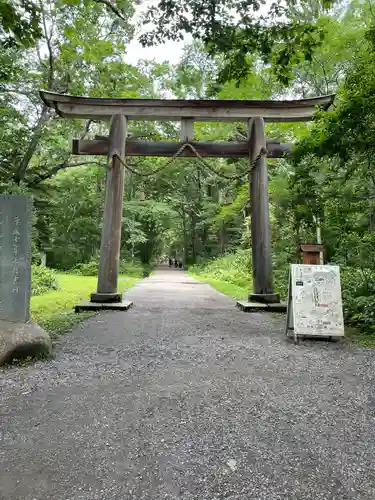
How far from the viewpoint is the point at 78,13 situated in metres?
11.6

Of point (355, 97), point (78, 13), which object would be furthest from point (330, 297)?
point (78, 13)

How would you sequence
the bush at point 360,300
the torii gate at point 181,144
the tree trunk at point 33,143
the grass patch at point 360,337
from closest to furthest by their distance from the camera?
1. the grass patch at point 360,337
2. the bush at point 360,300
3. the torii gate at point 181,144
4. the tree trunk at point 33,143

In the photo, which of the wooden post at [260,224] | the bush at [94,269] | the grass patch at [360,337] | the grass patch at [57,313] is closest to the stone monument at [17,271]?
the grass patch at [57,313]

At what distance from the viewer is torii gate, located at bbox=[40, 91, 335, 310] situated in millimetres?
7875

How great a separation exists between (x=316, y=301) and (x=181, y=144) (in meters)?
5.19

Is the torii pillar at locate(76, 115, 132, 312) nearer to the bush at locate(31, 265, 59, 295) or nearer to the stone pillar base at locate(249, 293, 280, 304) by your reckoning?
the stone pillar base at locate(249, 293, 280, 304)

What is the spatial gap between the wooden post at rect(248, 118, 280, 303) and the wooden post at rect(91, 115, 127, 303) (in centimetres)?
316

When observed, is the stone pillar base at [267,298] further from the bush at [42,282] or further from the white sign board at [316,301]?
the bush at [42,282]

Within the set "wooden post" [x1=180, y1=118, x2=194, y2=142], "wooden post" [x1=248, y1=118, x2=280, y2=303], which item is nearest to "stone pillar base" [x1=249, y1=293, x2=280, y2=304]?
"wooden post" [x1=248, y1=118, x2=280, y2=303]

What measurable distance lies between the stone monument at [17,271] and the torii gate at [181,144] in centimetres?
341

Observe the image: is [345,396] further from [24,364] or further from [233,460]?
[24,364]

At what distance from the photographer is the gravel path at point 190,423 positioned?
183 centimetres

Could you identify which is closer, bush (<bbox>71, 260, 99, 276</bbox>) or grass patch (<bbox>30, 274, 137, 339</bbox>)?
grass patch (<bbox>30, 274, 137, 339</bbox>)

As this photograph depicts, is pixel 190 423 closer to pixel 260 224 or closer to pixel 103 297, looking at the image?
pixel 103 297
